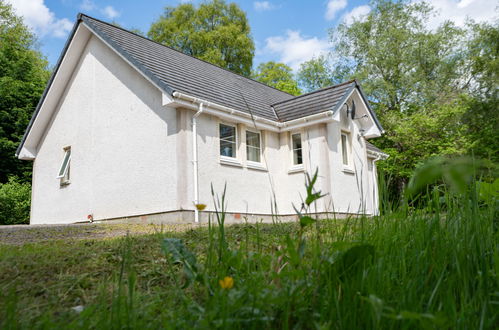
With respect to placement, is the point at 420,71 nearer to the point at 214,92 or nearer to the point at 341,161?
the point at 341,161

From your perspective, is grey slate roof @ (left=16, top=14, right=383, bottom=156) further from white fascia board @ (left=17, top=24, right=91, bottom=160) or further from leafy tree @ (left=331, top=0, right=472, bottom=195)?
leafy tree @ (left=331, top=0, right=472, bottom=195)

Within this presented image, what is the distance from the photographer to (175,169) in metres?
10.2

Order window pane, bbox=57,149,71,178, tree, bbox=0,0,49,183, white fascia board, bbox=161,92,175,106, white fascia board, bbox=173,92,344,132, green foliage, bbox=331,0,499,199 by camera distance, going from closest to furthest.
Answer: white fascia board, bbox=161,92,175,106 → white fascia board, bbox=173,92,344,132 → window pane, bbox=57,149,71,178 → tree, bbox=0,0,49,183 → green foliage, bbox=331,0,499,199

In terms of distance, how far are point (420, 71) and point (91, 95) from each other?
23654mm

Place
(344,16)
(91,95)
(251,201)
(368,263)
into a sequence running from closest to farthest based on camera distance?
(368,263) < (251,201) < (91,95) < (344,16)

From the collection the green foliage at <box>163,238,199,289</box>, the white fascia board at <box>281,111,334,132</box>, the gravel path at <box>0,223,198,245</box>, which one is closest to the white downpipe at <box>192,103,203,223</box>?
the gravel path at <box>0,223,198,245</box>

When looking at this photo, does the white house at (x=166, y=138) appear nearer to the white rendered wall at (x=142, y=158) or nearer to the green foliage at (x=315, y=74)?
the white rendered wall at (x=142, y=158)

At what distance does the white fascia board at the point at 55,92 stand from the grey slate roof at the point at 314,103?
687cm

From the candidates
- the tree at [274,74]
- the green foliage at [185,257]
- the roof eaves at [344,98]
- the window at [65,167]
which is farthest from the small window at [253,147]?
the tree at [274,74]

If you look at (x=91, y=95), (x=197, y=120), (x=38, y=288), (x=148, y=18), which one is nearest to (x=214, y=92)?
(x=197, y=120)

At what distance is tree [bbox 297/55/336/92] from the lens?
3572 centimetres

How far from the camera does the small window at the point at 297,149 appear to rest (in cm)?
1302

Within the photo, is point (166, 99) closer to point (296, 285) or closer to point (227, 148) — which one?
point (227, 148)

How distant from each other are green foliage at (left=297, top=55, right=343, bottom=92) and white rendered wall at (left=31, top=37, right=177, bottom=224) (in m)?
25.5
